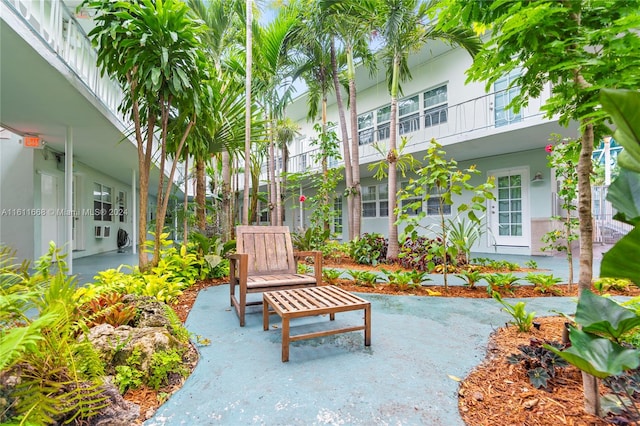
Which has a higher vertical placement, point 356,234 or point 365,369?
point 356,234

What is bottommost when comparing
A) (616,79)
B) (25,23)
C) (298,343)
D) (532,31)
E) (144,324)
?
(298,343)

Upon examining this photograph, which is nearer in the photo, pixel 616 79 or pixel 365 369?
pixel 616 79

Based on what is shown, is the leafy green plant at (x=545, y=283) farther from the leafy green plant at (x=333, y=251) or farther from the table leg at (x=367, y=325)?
the leafy green plant at (x=333, y=251)

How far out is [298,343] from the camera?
2281 millimetres

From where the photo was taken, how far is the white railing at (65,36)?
2825 mm

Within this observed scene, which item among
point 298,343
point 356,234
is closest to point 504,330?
point 298,343

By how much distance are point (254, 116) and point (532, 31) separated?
4.23 meters

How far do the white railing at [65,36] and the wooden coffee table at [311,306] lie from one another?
3.33 metres

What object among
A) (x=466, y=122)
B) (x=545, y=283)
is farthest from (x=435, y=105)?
(x=545, y=283)

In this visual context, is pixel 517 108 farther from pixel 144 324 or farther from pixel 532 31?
pixel 144 324

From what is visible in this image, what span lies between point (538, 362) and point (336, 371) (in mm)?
1198

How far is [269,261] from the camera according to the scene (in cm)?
331

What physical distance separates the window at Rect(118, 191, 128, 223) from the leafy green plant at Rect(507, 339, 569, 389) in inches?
465

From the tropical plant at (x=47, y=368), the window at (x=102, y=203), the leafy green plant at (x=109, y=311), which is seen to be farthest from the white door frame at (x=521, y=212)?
the window at (x=102, y=203)
